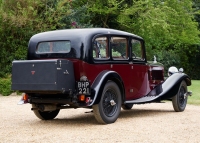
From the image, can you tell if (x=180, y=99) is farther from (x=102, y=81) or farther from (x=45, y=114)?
(x=45, y=114)

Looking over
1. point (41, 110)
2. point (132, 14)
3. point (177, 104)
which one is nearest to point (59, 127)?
point (41, 110)

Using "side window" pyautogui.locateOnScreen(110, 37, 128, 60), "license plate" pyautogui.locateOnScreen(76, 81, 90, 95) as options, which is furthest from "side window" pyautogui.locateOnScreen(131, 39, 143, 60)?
"license plate" pyautogui.locateOnScreen(76, 81, 90, 95)

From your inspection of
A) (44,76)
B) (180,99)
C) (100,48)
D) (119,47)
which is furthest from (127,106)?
(44,76)

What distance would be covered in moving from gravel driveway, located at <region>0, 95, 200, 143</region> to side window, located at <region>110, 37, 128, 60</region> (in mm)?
1280

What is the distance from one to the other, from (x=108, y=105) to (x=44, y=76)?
1.42 meters

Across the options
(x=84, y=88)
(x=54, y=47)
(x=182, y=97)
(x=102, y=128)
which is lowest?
(x=102, y=128)

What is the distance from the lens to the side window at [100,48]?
751cm

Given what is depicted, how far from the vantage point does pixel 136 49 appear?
8805 mm

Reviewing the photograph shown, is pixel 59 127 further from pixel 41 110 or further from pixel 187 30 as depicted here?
pixel 187 30

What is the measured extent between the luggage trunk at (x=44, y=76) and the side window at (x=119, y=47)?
1280mm

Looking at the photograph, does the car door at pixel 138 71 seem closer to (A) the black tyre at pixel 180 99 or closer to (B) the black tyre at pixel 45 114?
(A) the black tyre at pixel 180 99

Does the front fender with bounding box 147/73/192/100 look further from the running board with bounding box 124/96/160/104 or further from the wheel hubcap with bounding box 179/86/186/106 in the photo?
the wheel hubcap with bounding box 179/86/186/106

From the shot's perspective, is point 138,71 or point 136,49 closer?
point 138,71

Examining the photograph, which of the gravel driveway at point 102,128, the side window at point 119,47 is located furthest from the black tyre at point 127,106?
the side window at point 119,47
